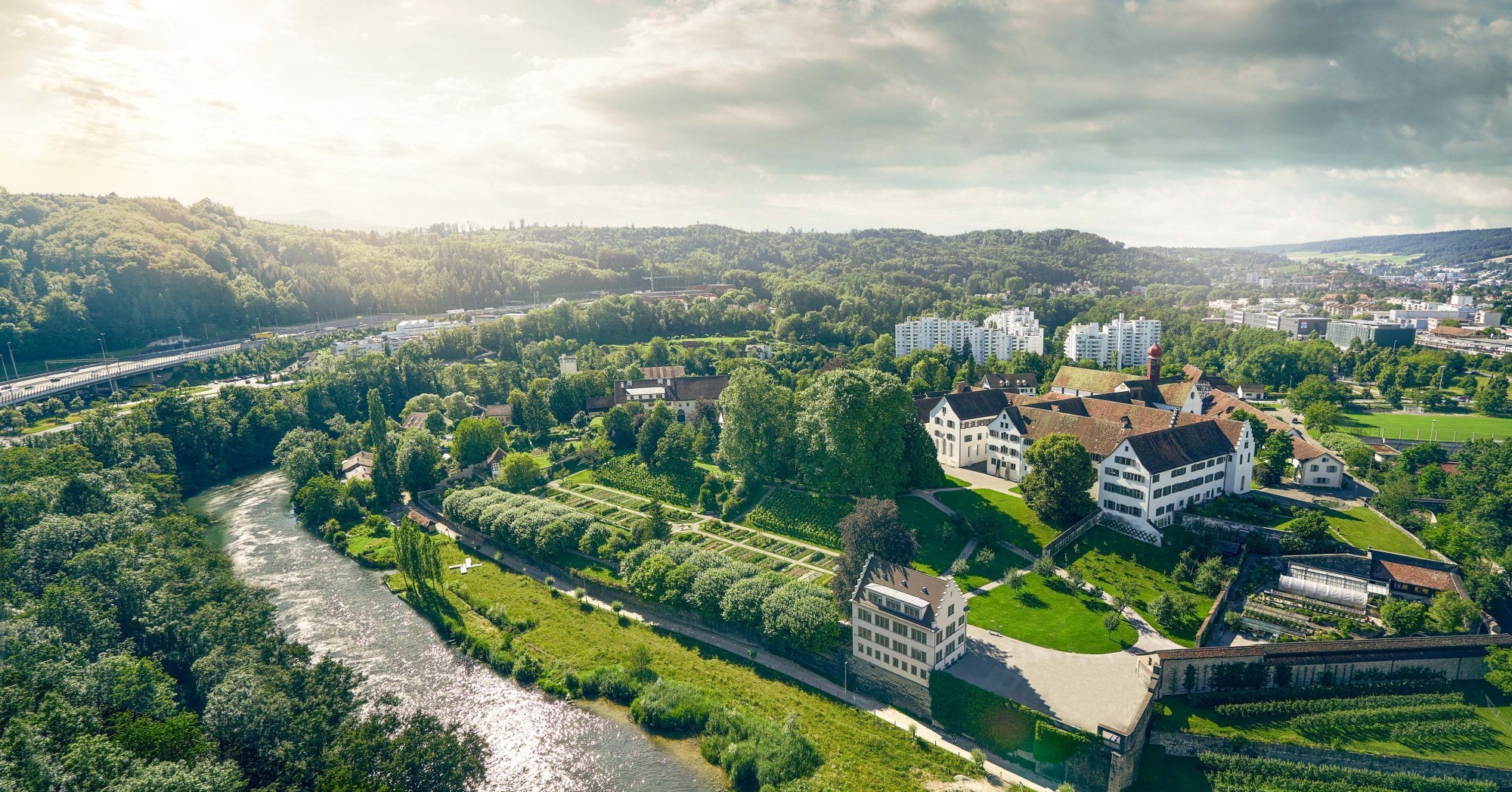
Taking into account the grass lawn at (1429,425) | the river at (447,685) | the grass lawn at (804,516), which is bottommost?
the river at (447,685)

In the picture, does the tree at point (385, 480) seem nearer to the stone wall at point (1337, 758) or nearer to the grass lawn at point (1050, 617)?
the grass lawn at point (1050, 617)

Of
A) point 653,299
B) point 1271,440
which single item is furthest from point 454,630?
point 653,299

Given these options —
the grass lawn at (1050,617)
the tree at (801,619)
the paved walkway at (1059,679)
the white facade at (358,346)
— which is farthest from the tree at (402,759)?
the white facade at (358,346)

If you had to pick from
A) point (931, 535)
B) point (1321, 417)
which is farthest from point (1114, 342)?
point (931, 535)

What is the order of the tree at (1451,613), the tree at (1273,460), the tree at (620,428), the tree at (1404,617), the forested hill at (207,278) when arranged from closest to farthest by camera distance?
the tree at (1404,617) < the tree at (1451,613) < the tree at (1273,460) < the tree at (620,428) < the forested hill at (207,278)

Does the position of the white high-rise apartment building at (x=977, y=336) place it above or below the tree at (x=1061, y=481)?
above

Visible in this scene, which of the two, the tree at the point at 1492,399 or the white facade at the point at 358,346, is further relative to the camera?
the white facade at the point at 358,346

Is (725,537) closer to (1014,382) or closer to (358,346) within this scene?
(1014,382)

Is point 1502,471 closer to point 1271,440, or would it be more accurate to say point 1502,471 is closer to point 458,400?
point 1271,440

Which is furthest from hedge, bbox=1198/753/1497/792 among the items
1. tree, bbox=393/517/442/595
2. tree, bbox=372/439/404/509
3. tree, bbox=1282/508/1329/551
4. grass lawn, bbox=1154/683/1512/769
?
tree, bbox=372/439/404/509
